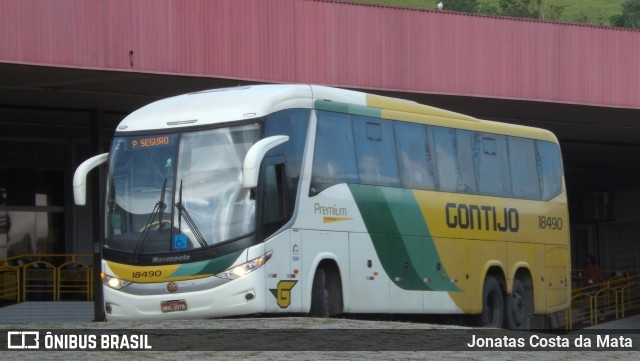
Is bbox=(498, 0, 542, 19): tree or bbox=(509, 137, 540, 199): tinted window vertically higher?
bbox=(498, 0, 542, 19): tree

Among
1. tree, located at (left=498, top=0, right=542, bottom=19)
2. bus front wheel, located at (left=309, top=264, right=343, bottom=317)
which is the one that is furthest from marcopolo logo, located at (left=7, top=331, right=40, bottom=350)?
tree, located at (left=498, top=0, right=542, bottom=19)

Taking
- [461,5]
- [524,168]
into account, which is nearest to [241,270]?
[524,168]

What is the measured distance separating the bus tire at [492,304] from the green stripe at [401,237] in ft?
4.20

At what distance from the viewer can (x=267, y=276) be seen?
17.1 meters

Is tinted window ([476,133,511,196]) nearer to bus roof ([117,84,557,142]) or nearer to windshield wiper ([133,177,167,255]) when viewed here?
bus roof ([117,84,557,142])

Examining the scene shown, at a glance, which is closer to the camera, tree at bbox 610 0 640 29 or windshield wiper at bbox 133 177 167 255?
windshield wiper at bbox 133 177 167 255

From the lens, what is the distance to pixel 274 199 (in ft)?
57.2

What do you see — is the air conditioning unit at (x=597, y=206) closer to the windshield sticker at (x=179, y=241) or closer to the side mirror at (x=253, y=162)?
the side mirror at (x=253, y=162)

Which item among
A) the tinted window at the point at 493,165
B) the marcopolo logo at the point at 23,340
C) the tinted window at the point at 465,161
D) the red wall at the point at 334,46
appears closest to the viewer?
the marcopolo logo at the point at 23,340

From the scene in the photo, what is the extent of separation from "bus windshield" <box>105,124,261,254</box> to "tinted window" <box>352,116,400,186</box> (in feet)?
8.25

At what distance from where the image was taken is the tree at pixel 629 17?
91.9m

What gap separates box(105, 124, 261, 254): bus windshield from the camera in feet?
56.4

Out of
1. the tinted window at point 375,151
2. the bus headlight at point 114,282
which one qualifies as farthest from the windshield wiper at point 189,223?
the tinted window at point 375,151

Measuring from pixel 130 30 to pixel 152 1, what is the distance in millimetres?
747
